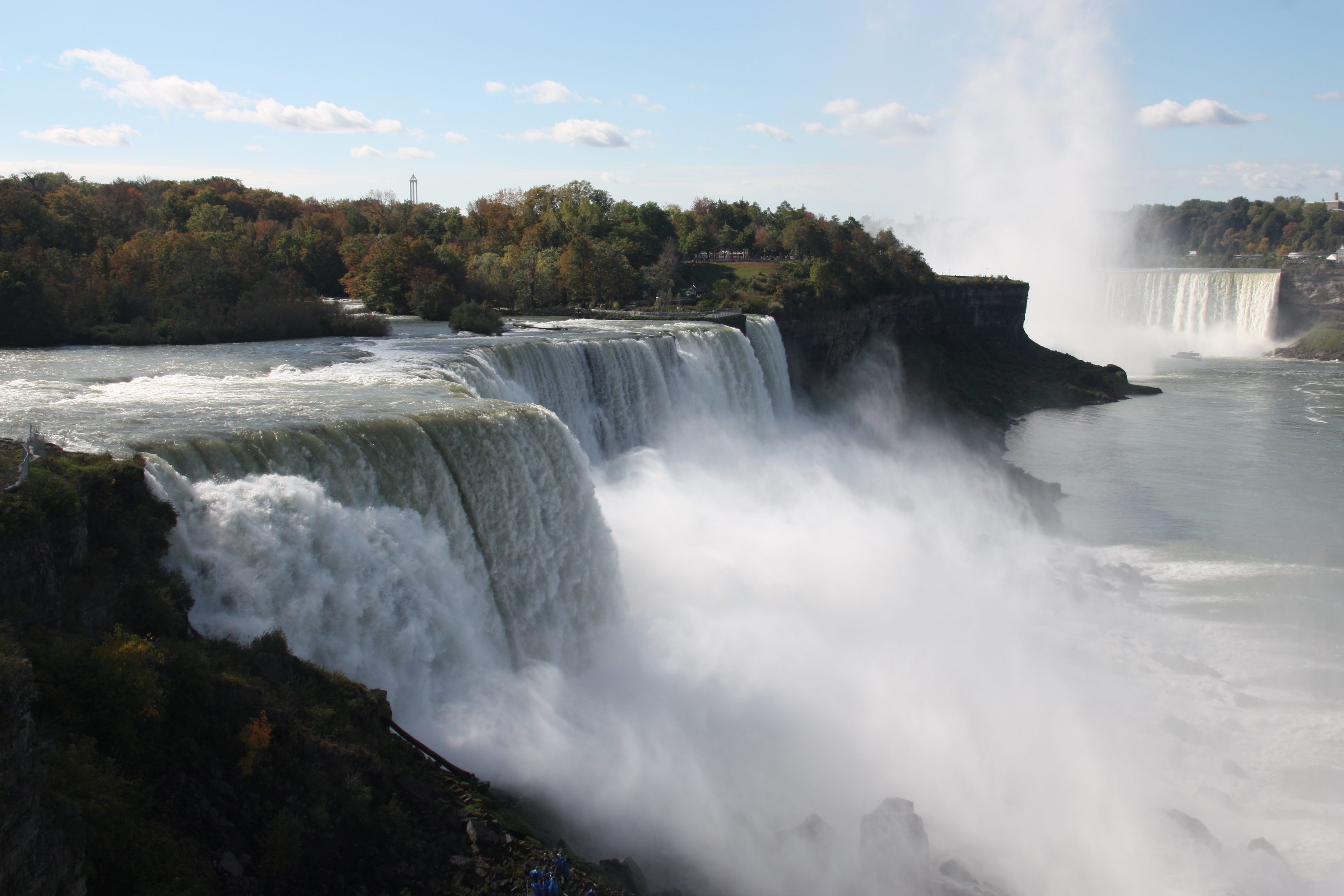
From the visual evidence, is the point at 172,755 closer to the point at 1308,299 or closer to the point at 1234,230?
the point at 1308,299

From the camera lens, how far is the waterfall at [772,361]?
3161cm

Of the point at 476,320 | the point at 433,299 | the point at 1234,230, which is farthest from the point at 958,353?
the point at 1234,230

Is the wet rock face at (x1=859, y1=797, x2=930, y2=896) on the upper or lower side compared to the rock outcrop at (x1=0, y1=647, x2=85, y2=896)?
lower

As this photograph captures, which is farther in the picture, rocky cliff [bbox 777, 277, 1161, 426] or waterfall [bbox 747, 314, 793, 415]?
rocky cliff [bbox 777, 277, 1161, 426]

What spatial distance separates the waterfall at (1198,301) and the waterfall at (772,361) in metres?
48.5

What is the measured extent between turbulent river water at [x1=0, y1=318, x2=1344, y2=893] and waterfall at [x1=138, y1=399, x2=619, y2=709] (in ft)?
0.12

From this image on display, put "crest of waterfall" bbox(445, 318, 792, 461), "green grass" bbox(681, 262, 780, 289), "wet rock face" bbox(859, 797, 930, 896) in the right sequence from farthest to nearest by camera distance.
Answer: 1. "green grass" bbox(681, 262, 780, 289)
2. "crest of waterfall" bbox(445, 318, 792, 461)
3. "wet rock face" bbox(859, 797, 930, 896)

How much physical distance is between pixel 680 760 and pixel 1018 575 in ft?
38.3

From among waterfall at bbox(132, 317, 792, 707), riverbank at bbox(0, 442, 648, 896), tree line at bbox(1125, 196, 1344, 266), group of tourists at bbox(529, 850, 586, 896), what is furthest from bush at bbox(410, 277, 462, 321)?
tree line at bbox(1125, 196, 1344, 266)

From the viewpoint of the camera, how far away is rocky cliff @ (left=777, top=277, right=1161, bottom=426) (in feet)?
130

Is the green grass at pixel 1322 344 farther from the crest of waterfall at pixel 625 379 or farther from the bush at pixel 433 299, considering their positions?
the bush at pixel 433 299

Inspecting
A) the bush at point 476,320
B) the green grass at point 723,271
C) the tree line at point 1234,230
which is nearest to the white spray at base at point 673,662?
the bush at point 476,320

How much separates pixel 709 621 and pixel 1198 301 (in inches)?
2630

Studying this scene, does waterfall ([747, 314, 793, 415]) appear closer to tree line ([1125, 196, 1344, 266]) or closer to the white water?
the white water
